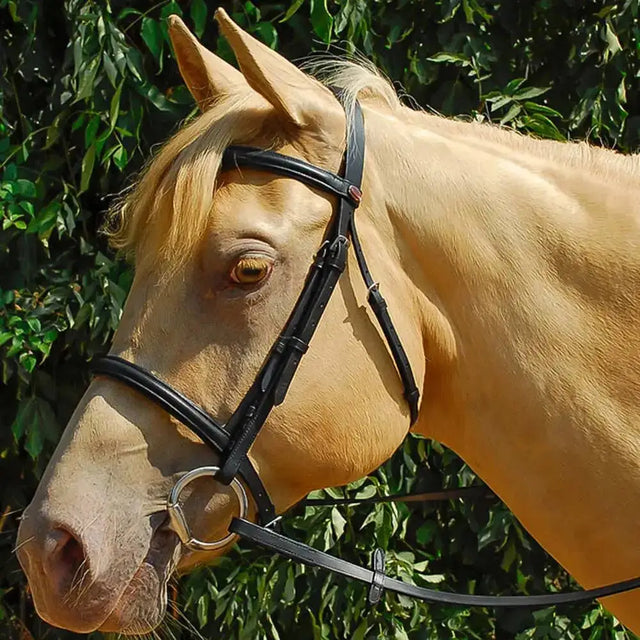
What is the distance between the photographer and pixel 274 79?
150cm

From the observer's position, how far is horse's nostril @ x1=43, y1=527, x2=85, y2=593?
1.40 metres

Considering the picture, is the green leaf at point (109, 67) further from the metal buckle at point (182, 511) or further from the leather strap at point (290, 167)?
the metal buckle at point (182, 511)

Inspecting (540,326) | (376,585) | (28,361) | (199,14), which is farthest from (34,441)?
(540,326)

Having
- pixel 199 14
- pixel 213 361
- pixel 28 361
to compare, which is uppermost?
pixel 213 361

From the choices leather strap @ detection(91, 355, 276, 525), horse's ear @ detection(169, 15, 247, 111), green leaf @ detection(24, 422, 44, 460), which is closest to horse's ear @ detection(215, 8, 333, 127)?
horse's ear @ detection(169, 15, 247, 111)

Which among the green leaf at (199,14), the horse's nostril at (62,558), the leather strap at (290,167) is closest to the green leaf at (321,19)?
the green leaf at (199,14)

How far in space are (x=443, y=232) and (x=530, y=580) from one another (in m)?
1.83

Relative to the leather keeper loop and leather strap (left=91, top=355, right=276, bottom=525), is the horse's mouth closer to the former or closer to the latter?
leather strap (left=91, top=355, right=276, bottom=525)

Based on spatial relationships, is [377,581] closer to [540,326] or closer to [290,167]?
[540,326]

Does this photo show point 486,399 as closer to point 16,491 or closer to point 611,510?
point 611,510

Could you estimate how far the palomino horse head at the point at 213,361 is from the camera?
142 centimetres

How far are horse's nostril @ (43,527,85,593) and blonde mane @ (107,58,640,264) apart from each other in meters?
0.46

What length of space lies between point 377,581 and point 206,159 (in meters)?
0.77

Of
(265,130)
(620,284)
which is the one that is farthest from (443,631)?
(265,130)
